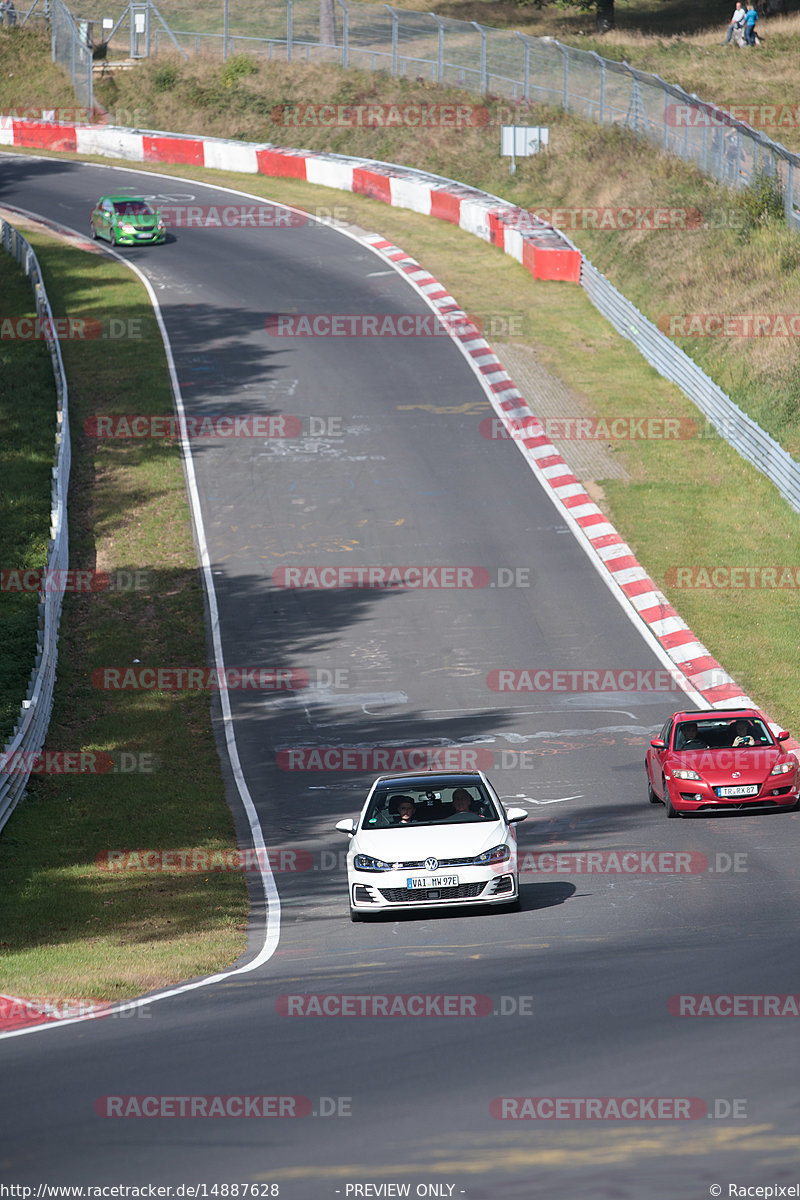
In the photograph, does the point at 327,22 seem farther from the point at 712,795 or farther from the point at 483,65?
the point at 712,795

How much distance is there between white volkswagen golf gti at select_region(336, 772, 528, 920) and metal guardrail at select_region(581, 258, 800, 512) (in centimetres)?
1827

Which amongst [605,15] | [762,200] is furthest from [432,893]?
[605,15]

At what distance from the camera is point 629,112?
49.9 m

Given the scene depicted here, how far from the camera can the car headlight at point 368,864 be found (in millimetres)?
15039

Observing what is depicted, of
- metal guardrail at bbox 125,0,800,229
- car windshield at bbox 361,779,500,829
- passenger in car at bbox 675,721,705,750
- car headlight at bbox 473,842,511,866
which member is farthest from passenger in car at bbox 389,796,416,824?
metal guardrail at bbox 125,0,800,229

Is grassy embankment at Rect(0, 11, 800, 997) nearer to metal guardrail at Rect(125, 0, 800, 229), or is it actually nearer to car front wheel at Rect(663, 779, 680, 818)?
metal guardrail at Rect(125, 0, 800, 229)

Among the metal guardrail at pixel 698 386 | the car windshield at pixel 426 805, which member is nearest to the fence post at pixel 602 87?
the metal guardrail at pixel 698 386

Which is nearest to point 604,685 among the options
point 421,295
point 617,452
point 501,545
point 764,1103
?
point 501,545

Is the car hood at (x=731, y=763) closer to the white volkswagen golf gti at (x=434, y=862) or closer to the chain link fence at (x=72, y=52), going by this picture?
the white volkswagen golf gti at (x=434, y=862)

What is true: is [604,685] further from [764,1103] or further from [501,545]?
[764,1103]

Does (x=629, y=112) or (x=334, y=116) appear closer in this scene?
(x=629, y=112)

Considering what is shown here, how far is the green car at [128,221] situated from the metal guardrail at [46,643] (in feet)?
24.9

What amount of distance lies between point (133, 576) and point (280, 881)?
13.2 metres

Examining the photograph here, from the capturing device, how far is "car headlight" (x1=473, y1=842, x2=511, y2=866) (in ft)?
49.0
